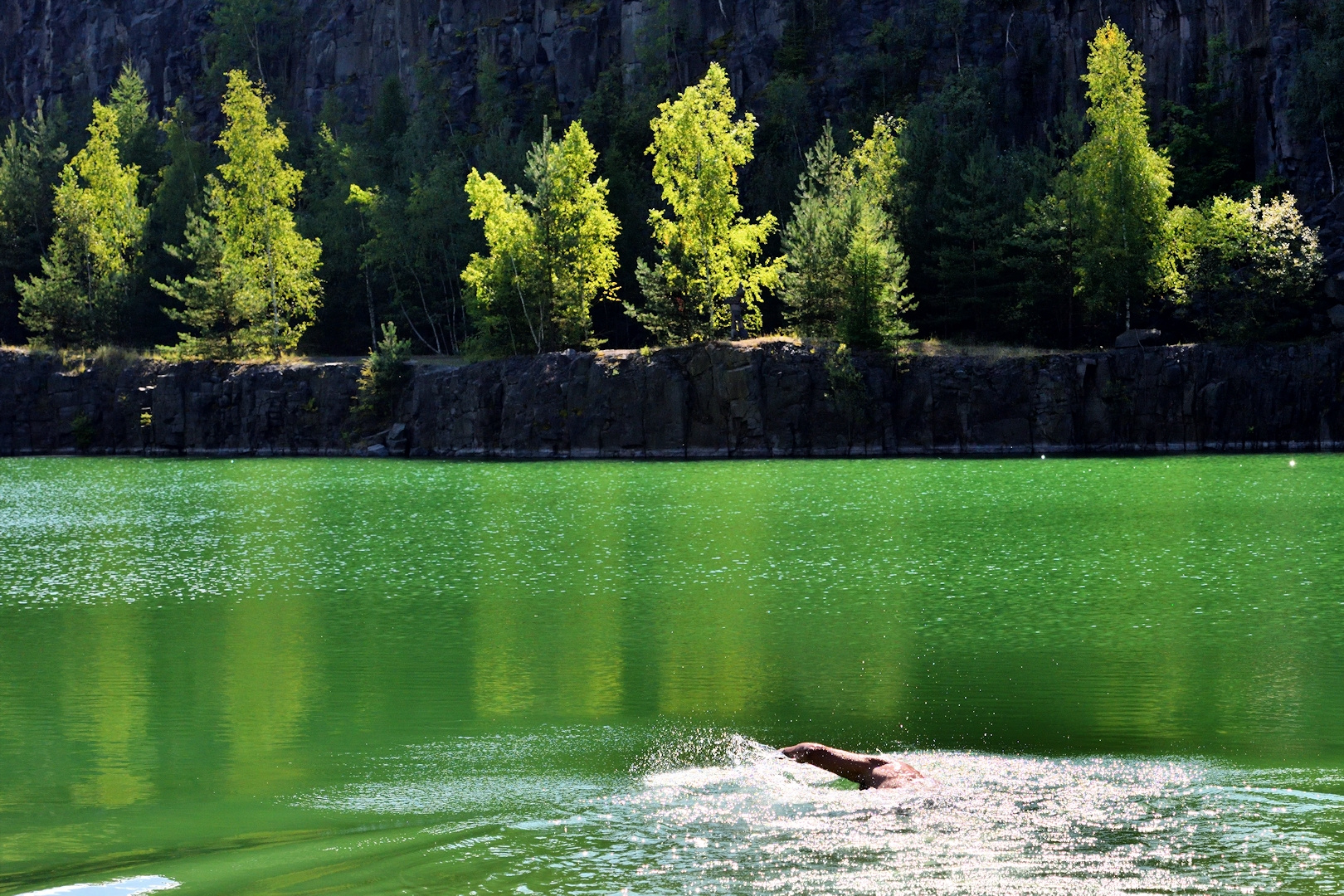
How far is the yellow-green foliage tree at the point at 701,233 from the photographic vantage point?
7381 cm

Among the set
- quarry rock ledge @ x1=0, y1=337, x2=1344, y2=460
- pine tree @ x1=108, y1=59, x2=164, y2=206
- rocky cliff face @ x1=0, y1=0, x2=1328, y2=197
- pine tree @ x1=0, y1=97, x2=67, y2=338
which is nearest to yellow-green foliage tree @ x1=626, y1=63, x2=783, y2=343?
quarry rock ledge @ x1=0, y1=337, x2=1344, y2=460

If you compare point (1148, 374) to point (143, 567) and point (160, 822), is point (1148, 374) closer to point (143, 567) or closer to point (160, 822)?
point (143, 567)

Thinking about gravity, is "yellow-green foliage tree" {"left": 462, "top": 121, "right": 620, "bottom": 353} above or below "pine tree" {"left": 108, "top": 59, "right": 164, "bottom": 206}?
below

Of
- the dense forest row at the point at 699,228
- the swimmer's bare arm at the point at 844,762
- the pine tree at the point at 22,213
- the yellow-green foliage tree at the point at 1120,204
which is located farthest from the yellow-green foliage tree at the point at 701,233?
the swimmer's bare arm at the point at 844,762

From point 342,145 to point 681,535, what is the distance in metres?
81.3

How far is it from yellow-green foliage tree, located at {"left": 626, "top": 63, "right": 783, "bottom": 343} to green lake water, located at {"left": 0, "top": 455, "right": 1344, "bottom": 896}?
124 feet

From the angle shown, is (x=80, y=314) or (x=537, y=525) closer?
(x=537, y=525)

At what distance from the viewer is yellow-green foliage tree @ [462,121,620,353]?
7762 centimetres

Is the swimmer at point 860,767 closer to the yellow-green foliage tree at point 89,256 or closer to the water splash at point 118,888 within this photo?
the water splash at point 118,888

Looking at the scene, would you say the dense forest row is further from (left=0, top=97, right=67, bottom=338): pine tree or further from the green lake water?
the green lake water

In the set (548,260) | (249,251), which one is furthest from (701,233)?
(249,251)

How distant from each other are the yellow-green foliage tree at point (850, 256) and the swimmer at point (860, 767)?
57.6 m

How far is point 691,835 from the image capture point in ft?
36.7

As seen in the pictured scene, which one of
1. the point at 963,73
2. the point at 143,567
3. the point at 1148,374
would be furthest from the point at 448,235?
the point at 143,567
